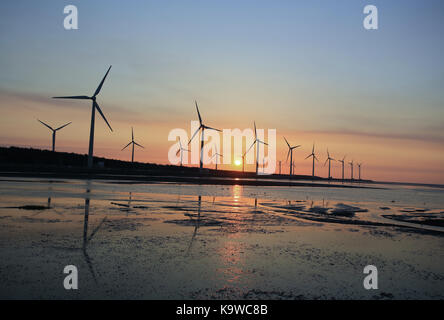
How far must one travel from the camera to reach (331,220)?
19594 millimetres

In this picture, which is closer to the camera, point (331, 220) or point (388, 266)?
point (388, 266)

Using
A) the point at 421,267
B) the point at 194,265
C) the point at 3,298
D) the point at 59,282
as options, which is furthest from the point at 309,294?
the point at 3,298

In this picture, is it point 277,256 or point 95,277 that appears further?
point 277,256

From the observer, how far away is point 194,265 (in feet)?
29.3

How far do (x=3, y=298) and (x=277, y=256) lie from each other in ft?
22.3

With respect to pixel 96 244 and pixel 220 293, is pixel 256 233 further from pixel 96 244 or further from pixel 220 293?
pixel 220 293

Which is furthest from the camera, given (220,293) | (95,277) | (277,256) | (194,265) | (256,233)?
(256,233)

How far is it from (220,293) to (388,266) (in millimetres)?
5225

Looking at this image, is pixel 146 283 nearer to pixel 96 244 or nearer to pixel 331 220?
pixel 96 244

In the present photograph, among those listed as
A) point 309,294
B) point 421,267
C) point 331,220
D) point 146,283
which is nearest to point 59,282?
point 146,283

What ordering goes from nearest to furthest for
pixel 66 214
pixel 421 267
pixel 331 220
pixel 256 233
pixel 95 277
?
1. pixel 95 277
2. pixel 421 267
3. pixel 256 233
4. pixel 66 214
5. pixel 331 220
